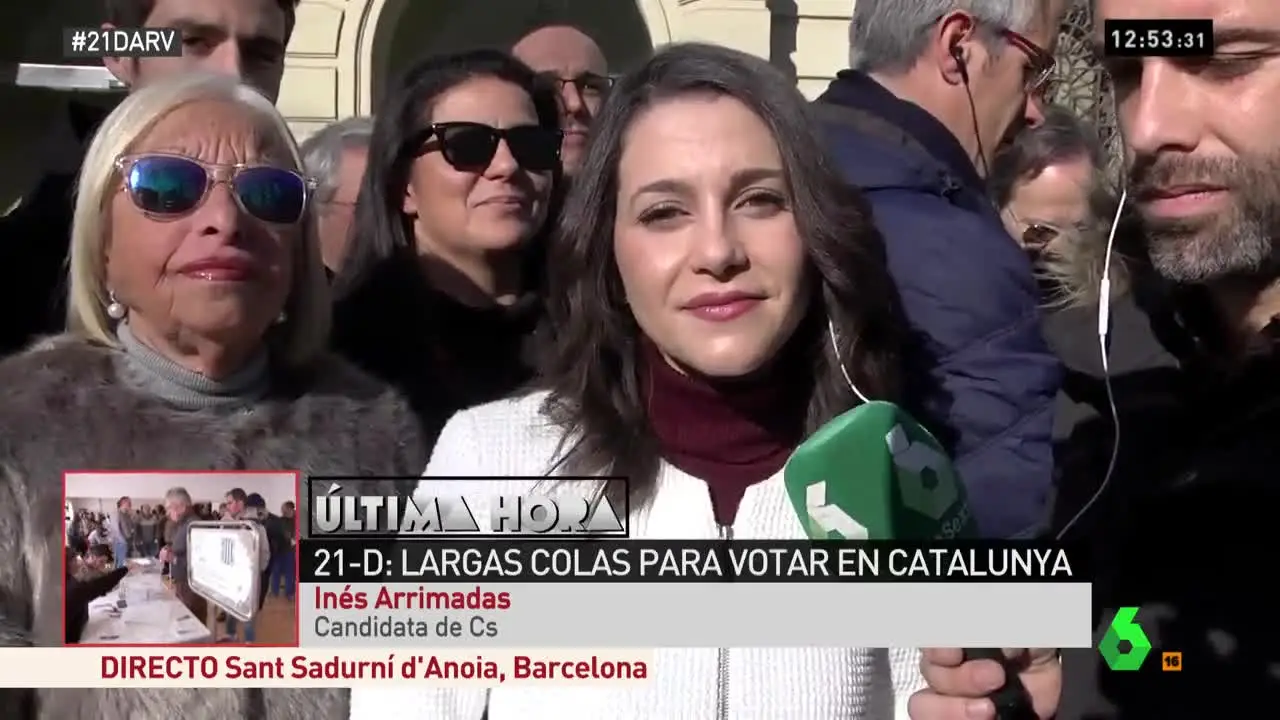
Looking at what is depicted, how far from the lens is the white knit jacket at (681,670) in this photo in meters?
1.89

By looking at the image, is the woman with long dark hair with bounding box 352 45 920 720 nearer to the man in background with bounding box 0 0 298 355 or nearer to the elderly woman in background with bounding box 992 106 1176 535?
the elderly woman in background with bounding box 992 106 1176 535

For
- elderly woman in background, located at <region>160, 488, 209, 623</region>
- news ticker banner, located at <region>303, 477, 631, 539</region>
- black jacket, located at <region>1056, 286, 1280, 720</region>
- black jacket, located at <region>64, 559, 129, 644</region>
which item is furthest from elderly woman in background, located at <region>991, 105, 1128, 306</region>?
black jacket, located at <region>64, 559, 129, 644</region>

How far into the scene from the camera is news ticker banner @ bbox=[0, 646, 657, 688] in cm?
193

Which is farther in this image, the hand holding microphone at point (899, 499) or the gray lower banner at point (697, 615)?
the gray lower banner at point (697, 615)

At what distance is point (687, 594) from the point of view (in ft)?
6.27

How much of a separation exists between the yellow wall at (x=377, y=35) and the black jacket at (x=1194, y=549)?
2.53 ft

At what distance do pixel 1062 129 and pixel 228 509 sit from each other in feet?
4.59

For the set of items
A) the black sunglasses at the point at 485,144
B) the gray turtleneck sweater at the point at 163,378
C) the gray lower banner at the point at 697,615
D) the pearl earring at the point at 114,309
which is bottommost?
the gray lower banner at the point at 697,615

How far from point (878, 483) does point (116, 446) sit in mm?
1147

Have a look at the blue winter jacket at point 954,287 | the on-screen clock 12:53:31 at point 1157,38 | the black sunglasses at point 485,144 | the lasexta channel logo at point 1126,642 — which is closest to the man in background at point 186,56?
the black sunglasses at point 485,144

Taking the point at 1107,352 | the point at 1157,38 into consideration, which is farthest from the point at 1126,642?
the point at 1157,38

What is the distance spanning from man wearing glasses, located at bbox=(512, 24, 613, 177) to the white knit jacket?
1.31 ft

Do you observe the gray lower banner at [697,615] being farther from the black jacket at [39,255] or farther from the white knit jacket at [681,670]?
the black jacket at [39,255]

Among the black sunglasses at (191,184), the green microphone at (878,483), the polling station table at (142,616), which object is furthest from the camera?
the polling station table at (142,616)
